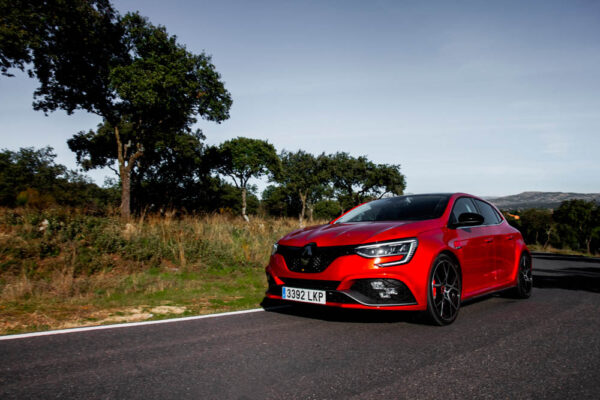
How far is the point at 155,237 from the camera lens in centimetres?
949

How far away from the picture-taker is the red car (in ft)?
13.1

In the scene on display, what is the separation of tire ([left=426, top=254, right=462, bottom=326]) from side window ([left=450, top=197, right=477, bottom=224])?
2.43 feet

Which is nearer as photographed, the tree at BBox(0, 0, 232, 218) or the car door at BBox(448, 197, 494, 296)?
the car door at BBox(448, 197, 494, 296)

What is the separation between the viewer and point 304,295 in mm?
4312

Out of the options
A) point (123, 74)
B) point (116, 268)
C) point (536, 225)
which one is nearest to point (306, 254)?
point (116, 268)

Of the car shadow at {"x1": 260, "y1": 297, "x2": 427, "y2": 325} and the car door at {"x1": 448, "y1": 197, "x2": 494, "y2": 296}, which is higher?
the car door at {"x1": 448, "y1": 197, "x2": 494, "y2": 296}

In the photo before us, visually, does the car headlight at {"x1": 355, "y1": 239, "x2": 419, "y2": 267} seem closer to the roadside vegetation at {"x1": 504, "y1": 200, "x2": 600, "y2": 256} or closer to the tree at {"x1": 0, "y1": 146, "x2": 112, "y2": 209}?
the tree at {"x1": 0, "y1": 146, "x2": 112, "y2": 209}

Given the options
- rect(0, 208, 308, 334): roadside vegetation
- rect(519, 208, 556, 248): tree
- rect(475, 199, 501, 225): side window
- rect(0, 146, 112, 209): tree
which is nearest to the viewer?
rect(0, 208, 308, 334): roadside vegetation

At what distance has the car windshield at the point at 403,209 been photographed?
507 cm

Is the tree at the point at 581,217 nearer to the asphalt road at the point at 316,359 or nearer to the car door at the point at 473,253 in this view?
the car door at the point at 473,253

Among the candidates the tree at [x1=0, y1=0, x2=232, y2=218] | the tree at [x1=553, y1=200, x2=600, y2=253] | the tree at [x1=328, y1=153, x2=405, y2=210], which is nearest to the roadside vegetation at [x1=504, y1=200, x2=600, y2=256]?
the tree at [x1=553, y1=200, x2=600, y2=253]

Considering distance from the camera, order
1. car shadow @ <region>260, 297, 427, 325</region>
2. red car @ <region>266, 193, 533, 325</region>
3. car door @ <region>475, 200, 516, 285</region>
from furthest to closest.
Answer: car door @ <region>475, 200, 516, 285</region> → car shadow @ <region>260, 297, 427, 325</region> → red car @ <region>266, 193, 533, 325</region>

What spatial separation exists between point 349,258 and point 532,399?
2017 mm

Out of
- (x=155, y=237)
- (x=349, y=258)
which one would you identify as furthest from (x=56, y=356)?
(x=155, y=237)
